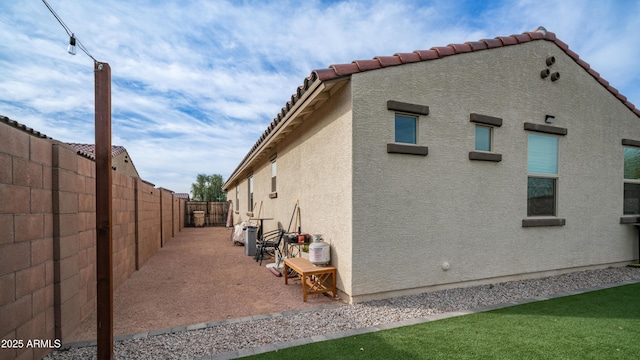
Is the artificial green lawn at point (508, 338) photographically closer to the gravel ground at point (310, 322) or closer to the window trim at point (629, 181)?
the gravel ground at point (310, 322)

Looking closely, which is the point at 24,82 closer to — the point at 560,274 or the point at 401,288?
the point at 401,288

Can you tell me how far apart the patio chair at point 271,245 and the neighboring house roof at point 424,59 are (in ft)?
10.1

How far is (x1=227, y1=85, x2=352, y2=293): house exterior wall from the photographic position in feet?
15.9

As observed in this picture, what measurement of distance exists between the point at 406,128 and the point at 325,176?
172 centimetres

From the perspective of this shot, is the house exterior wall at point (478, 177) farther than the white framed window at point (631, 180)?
No

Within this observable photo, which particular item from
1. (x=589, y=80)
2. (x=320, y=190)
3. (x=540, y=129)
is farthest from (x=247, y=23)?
(x=589, y=80)

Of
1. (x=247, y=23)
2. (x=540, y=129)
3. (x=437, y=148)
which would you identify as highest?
(x=247, y=23)

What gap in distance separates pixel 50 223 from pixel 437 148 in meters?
5.62

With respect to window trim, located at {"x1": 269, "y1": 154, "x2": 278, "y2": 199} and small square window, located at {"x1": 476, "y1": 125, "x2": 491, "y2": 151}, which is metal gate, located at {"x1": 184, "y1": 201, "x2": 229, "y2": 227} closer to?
window trim, located at {"x1": 269, "y1": 154, "x2": 278, "y2": 199}

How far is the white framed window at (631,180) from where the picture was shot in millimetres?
7660

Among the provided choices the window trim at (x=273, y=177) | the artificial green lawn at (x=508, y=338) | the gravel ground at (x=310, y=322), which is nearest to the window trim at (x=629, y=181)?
the gravel ground at (x=310, y=322)

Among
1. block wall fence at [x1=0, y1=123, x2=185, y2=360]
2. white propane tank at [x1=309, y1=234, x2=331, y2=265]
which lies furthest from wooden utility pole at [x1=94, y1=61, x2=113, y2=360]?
white propane tank at [x1=309, y1=234, x2=331, y2=265]

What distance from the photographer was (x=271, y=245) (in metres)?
8.12

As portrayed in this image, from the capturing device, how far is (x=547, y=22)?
6859mm
